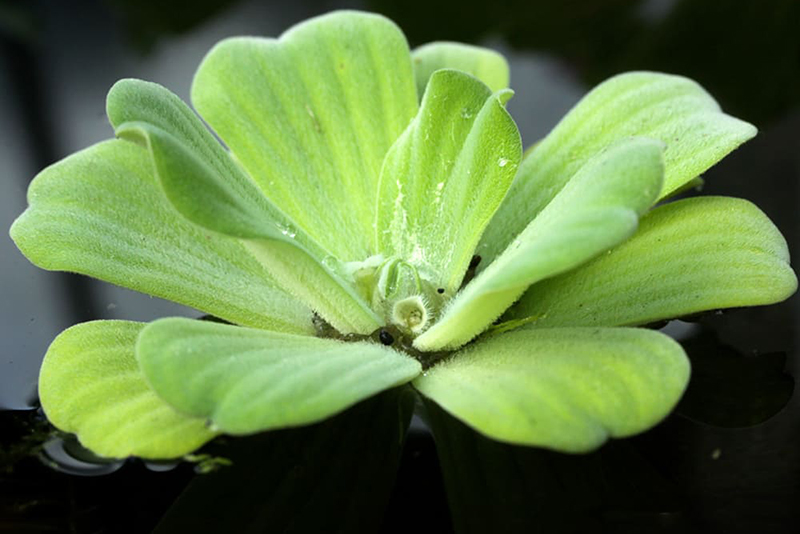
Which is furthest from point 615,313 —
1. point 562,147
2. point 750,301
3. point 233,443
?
point 233,443

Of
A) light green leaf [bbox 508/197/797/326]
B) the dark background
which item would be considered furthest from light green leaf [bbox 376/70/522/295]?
the dark background

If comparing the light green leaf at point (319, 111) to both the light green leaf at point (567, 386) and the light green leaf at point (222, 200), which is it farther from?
the light green leaf at point (567, 386)

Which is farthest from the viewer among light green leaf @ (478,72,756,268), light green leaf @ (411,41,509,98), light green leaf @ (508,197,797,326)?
light green leaf @ (411,41,509,98)

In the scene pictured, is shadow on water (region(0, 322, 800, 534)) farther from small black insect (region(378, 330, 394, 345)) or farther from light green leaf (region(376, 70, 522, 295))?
light green leaf (region(376, 70, 522, 295))

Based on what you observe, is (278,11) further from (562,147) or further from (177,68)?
(562,147)

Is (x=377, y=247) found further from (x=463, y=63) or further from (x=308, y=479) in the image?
(x=463, y=63)

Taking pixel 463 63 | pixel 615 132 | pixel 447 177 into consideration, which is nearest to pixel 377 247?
pixel 447 177
